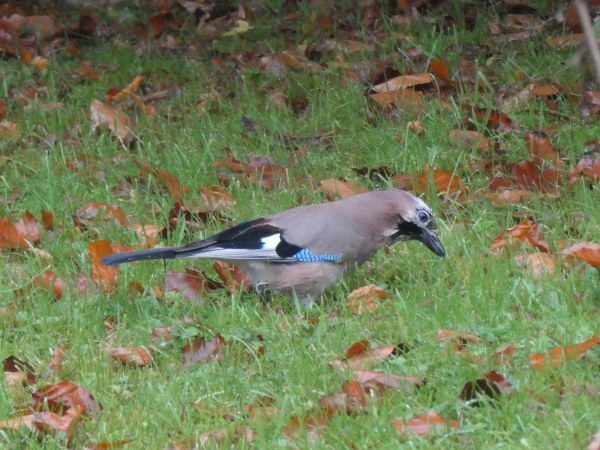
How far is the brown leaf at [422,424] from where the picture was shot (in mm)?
2895

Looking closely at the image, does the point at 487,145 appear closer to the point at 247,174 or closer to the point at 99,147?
the point at 247,174

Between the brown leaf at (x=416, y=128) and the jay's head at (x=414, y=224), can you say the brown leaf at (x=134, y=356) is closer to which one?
the jay's head at (x=414, y=224)

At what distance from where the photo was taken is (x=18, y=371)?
3709mm

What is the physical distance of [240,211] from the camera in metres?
5.21

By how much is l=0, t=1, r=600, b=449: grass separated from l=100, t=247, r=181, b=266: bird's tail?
0.65 feet

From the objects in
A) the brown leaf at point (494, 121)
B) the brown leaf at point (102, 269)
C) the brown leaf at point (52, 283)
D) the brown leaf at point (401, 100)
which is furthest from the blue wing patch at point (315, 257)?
the brown leaf at point (401, 100)

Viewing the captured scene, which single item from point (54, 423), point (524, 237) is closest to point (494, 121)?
point (524, 237)

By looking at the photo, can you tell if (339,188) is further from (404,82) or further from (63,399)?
(63,399)

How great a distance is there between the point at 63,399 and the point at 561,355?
1701 millimetres

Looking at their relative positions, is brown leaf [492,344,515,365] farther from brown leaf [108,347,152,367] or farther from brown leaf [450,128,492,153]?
brown leaf [450,128,492,153]

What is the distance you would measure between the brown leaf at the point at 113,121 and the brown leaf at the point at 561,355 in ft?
12.4

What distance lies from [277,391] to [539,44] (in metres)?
4.11

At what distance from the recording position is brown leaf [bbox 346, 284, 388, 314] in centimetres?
401

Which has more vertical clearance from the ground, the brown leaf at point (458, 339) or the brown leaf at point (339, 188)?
the brown leaf at point (458, 339)
